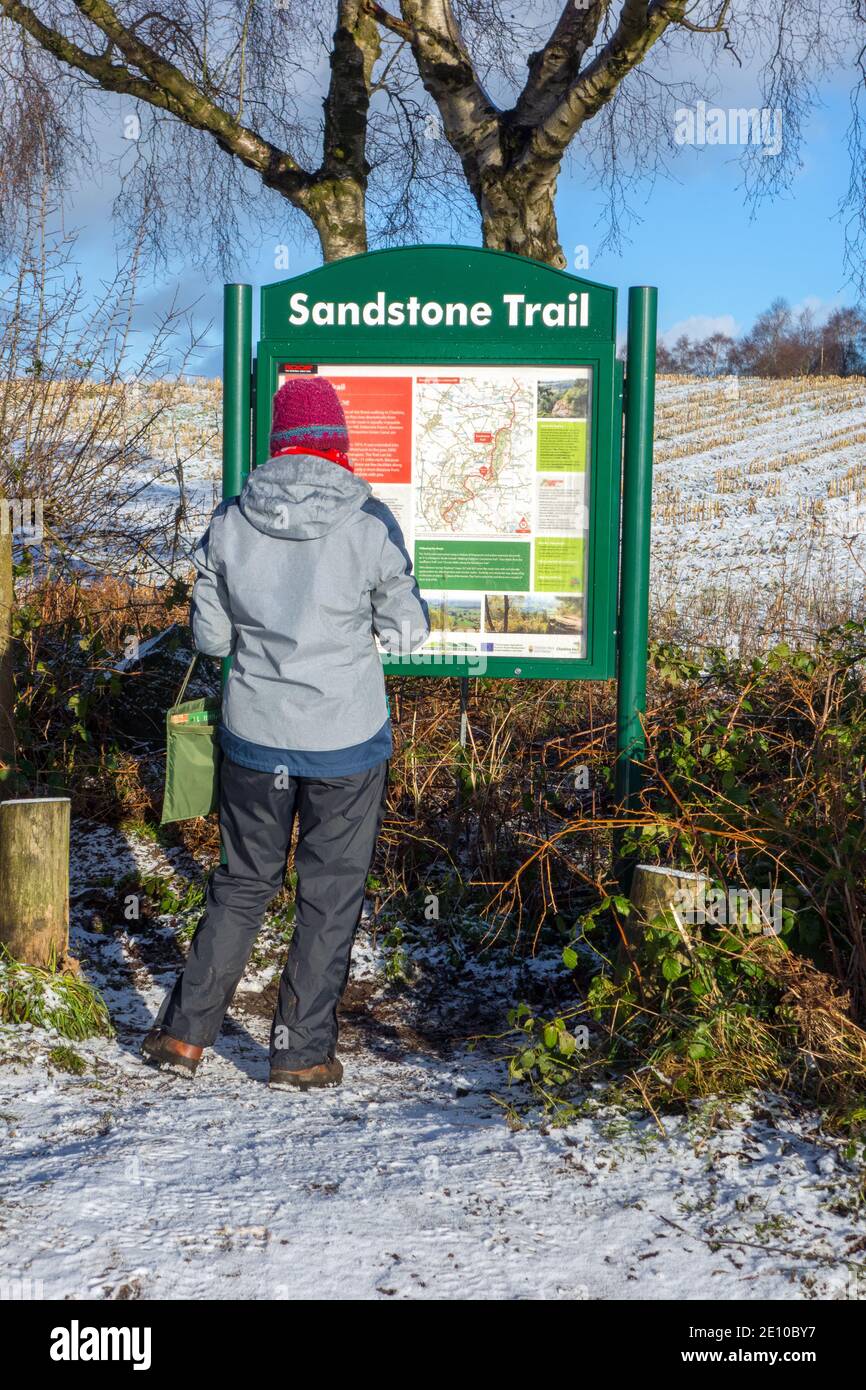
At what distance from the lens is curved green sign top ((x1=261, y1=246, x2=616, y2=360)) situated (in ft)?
15.2

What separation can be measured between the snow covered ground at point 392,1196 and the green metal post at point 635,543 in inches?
59.0

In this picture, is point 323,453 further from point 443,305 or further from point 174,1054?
point 174,1054

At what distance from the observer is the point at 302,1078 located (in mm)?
3748

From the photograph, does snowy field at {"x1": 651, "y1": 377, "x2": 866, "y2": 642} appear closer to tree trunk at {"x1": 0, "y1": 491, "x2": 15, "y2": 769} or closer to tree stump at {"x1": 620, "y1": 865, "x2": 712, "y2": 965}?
tree stump at {"x1": 620, "y1": 865, "x2": 712, "y2": 965}

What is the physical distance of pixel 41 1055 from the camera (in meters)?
3.79

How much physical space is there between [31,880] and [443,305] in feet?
8.55

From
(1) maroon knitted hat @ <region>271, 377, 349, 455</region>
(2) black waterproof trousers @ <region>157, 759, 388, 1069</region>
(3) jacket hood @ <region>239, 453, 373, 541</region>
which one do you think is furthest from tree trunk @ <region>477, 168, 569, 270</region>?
(2) black waterproof trousers @ <region>157, 759, 388, 1069</region>

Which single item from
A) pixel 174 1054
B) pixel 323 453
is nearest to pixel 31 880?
pixel 174 1054

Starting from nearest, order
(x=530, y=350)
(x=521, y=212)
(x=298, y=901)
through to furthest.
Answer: (x=298, y=901) → (x=530, y=350) → (x=521, y=212)

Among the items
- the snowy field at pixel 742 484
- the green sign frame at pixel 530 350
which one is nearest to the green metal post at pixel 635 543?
the green sign frame at pixel 530 350

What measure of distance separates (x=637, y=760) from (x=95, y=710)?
317 cm

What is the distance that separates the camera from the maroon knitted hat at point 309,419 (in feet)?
12.2

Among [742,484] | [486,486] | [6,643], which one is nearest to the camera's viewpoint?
[486,486]
